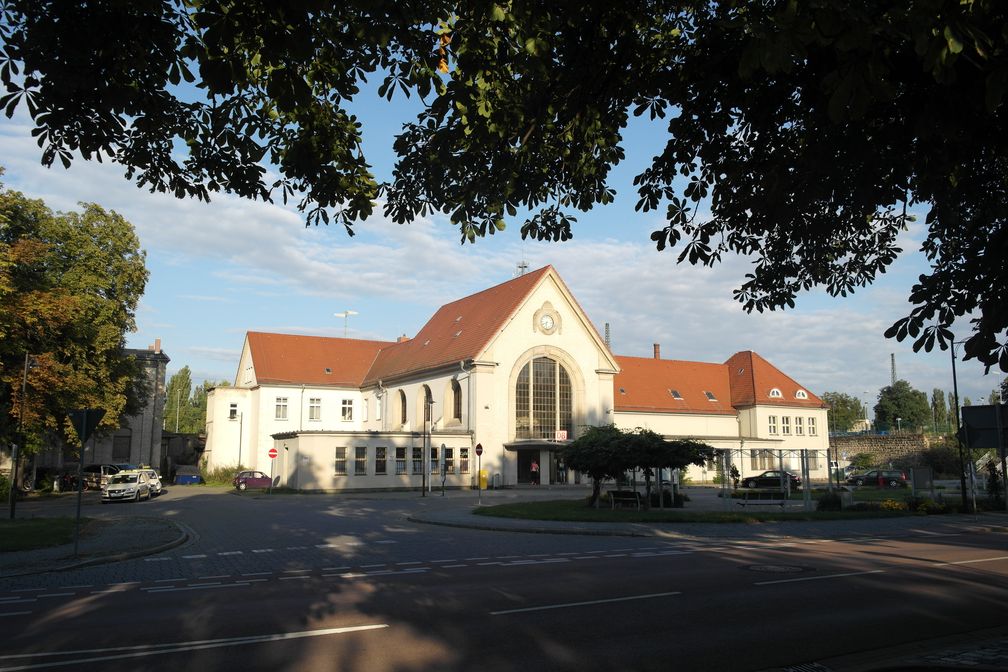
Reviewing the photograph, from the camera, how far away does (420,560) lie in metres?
15.2

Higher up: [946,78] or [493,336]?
[493,336]

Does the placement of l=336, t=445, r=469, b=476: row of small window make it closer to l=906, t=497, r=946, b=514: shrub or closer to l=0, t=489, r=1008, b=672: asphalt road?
l=906, t=497, r=946, b=514: shrub

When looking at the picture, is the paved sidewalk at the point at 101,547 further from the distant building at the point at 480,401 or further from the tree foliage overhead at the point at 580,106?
the distant building at the point at 480,401

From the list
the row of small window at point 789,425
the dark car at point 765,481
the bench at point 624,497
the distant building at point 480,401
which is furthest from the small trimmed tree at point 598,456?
the row of small window at point 789,425

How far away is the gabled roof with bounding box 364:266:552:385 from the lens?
52.9m

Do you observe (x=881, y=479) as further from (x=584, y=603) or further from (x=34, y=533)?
(x=34, y=533)

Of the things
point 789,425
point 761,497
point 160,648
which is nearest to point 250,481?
point 761,497

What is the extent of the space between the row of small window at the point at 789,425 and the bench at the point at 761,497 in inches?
1128

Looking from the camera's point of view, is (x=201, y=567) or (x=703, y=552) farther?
(x=703, y=552)

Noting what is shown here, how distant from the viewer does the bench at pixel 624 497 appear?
97.2 ft

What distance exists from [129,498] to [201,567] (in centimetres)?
2714

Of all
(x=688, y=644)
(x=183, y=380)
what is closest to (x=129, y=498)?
(x=688, y=644)

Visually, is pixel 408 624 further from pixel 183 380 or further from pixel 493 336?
pixel 183 380

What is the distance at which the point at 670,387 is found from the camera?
66375 mm
